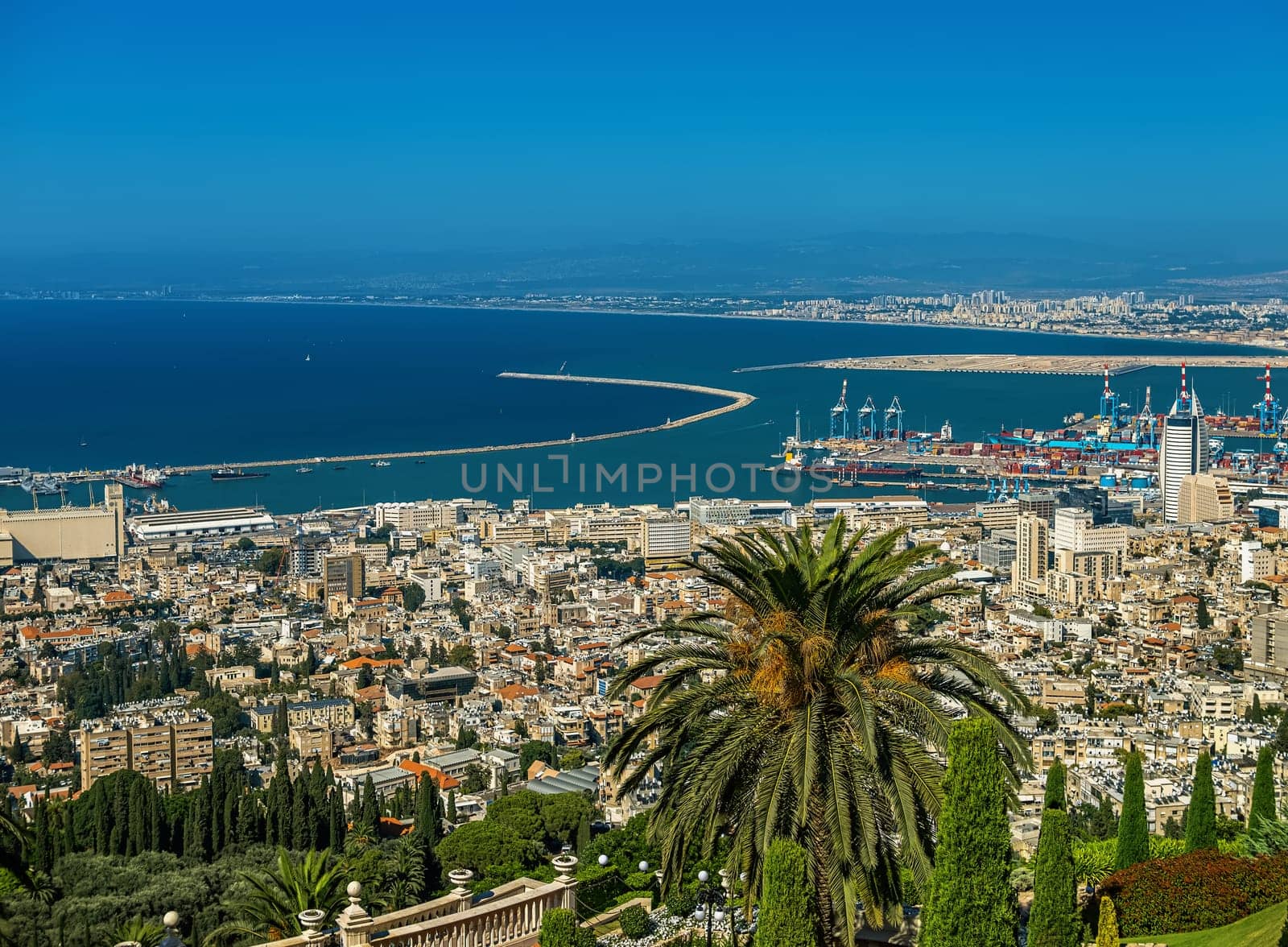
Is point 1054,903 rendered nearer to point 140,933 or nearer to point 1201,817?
point 1201,817

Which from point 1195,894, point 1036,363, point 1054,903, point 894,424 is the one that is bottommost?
point 894,424

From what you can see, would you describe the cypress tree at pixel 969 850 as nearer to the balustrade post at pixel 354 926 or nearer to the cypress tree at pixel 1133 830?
the balustrade post at pixel 354 926

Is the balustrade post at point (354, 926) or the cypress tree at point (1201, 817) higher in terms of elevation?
the balustrade post at point (354, 926)

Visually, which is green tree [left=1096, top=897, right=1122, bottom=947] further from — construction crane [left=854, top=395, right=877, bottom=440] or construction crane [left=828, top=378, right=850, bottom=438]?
construction crane [left=828, top=378, right=850, bottom=438]

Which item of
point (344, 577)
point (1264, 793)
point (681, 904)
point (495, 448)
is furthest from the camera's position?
point (495, 448)

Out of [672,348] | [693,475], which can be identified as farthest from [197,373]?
[693,475]

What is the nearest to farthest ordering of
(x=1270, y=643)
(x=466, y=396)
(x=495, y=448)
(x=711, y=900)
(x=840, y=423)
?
(x=711, y=900) < (x=1270, y=643) < (x=495, y=448) < (x=840, y=423) < (x=466, y=396)

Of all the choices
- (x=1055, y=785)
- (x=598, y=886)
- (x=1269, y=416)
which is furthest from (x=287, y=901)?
(x=1269, y=416)

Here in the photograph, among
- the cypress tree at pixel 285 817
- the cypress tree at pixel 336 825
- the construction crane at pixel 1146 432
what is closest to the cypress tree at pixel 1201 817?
the cypress tree at pixel 336 825
